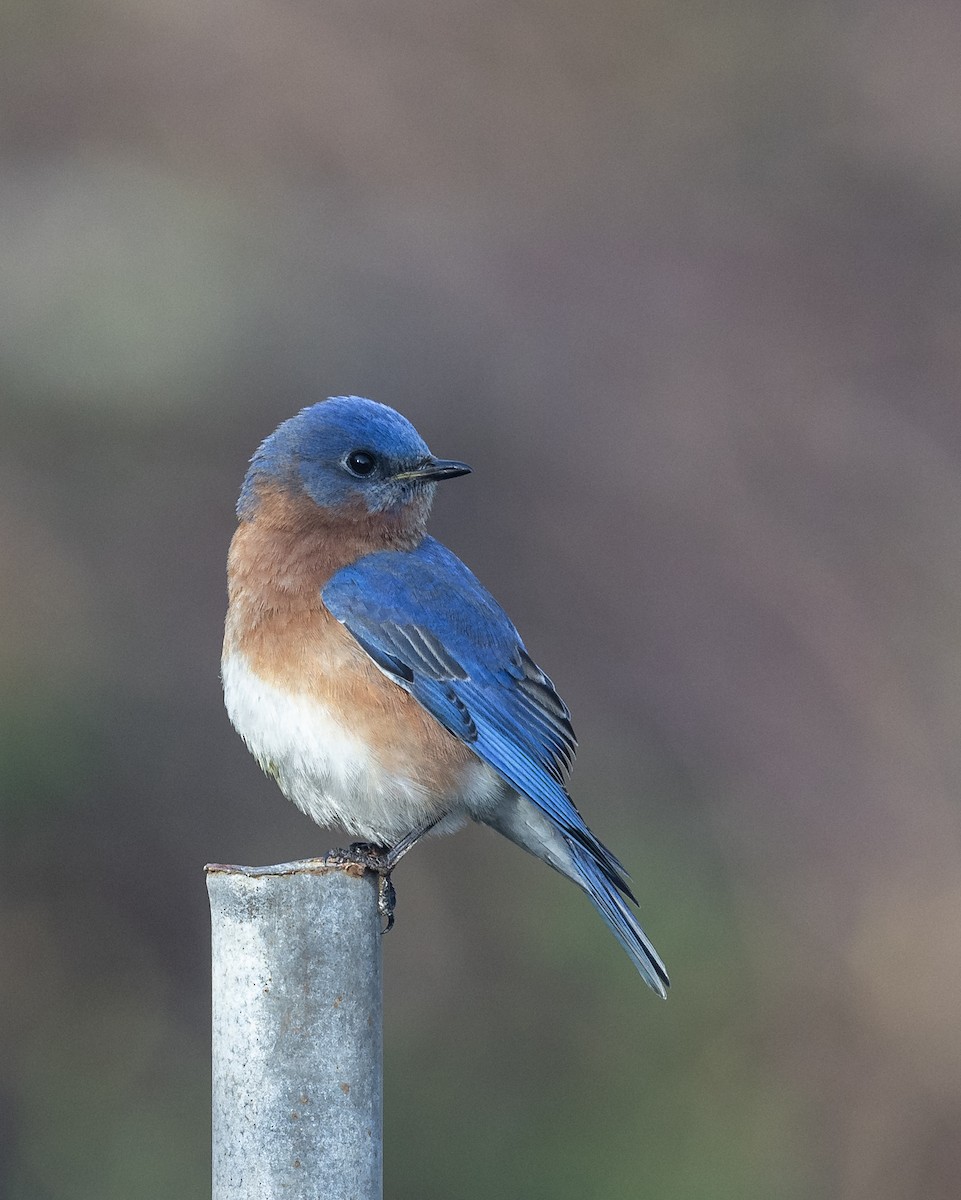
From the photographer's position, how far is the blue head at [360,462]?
4.74 m

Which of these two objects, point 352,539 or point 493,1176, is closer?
point 352,539

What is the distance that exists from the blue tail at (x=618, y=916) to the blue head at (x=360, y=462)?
3.69 ft

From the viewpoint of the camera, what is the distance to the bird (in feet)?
14.5

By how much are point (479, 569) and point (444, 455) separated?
70cm

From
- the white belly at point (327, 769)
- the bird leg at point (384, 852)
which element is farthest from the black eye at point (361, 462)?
the bird leg at point (384, 852)

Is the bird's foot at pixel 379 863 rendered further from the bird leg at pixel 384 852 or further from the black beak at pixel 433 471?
the black beak at pixel 433 471

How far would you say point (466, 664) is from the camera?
470 cm

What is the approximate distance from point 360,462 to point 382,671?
64 cm

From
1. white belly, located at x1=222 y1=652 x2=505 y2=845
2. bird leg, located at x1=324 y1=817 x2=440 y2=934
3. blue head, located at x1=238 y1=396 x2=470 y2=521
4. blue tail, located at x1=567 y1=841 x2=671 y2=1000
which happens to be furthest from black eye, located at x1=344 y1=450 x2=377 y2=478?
blue tail, located at x1=567 y1=841 x2=671 y2=1000

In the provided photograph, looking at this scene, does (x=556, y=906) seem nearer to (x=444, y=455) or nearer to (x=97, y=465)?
(x=444, y=455)

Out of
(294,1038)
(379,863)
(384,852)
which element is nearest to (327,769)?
(379,863)

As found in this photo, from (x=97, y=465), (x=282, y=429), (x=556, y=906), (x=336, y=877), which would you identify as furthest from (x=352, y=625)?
(x=97, y=465)

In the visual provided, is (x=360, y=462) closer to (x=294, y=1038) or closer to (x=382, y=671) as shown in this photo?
(x=382, y=671)

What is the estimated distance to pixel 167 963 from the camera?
8.48m
